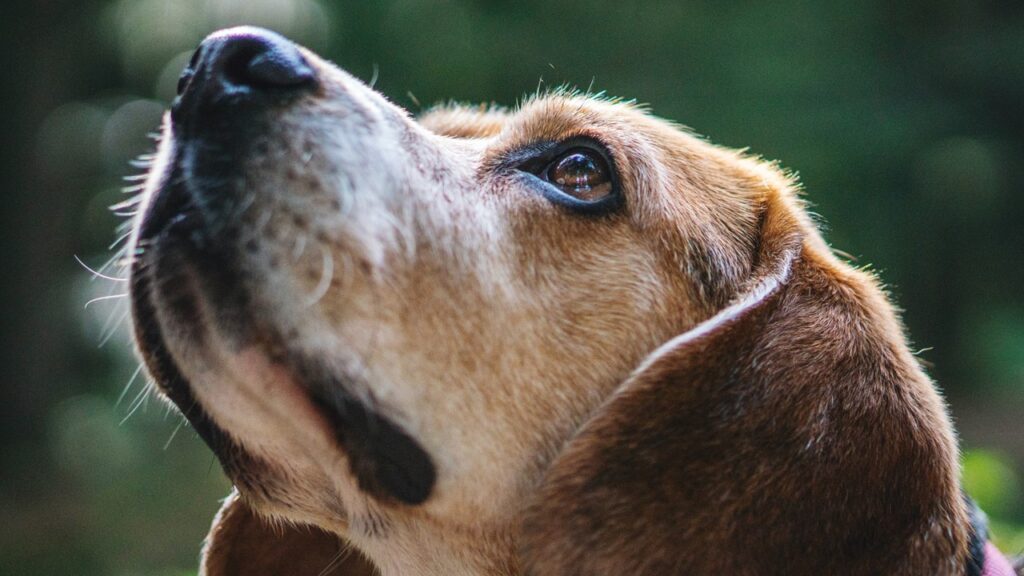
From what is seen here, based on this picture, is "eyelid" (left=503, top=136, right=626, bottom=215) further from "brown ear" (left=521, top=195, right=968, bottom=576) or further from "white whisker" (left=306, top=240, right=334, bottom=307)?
"white whisker" (left=306, top=240, right=334, bottom=307)

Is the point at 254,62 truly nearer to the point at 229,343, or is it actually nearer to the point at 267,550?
the point at 229,343

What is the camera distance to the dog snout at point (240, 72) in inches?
111

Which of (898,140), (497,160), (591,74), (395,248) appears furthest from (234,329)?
(898,140)

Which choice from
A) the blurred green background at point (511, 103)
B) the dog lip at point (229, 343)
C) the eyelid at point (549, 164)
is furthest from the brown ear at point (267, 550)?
the blurred green background at point (511, 103)

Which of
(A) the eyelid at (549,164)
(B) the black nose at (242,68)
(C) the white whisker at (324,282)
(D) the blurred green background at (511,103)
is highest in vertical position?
(B) the black nose at (242,68)

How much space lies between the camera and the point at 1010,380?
1645cm

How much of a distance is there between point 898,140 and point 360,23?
24.9 feet

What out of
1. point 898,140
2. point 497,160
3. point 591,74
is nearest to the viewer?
point 497,160

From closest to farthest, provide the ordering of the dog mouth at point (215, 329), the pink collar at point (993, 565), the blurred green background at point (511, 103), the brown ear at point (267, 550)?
the dog mouth at point (215, 329) → the pink collar at point (993, 565) → the brown ear at point (267, 550) → the blurred green background at point (511, 103)

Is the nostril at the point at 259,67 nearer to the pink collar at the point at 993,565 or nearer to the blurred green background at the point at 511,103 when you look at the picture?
the pink collar at the point at 993,565

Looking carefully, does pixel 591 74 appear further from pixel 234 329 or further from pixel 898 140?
pixel 234 329

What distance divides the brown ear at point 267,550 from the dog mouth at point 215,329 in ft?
2.67

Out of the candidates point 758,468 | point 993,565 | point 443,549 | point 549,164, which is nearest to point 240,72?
point 549,164

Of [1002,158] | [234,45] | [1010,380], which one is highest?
[234,45]
